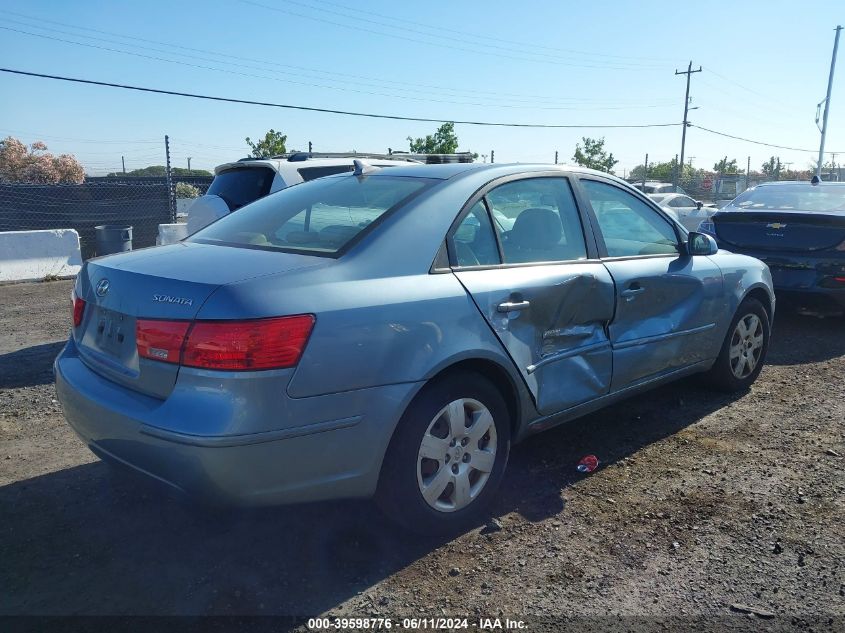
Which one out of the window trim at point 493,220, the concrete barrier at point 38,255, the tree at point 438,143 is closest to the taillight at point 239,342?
the window trim at point 493,220

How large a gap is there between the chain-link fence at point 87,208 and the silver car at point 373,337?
10052 millimetres

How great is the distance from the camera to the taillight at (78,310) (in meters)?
3.15

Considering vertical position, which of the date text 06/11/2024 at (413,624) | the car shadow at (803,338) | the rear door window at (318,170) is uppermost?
the rear door window at (318,170)

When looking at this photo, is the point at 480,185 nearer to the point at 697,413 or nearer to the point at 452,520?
the point at 452,520

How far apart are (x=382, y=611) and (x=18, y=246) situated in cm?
1001

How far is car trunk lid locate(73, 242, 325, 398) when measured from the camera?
2.54 meters

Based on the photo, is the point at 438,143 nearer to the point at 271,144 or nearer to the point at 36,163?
the point at 271,144

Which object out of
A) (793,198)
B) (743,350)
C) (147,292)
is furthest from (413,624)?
(793,198)

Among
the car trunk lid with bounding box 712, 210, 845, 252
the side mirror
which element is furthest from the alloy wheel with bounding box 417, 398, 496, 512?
the car trunk lid with bounding box 712, 210, 845, 252

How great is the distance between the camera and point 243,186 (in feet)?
23.2

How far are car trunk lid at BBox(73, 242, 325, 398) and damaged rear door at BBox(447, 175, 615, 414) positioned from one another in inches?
32.3

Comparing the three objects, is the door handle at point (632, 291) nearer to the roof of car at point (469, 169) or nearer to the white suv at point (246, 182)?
the roof of car at point (469, 169)

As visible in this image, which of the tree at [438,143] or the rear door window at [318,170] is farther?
the tree at [438,143]

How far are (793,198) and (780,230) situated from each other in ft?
3.14
